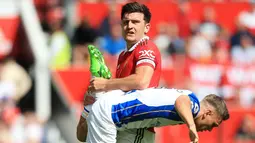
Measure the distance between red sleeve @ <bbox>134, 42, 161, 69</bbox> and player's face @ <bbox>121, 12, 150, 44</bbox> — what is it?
0.12 metres

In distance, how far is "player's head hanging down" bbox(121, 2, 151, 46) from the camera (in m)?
8.78

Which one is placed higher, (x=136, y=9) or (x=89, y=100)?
(x=136, y=9)

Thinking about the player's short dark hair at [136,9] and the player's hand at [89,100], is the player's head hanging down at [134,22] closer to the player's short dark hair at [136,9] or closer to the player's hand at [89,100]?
the player's short dark hair at [136,9]

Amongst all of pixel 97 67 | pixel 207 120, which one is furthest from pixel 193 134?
pixel 97 67

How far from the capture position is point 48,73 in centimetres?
1598

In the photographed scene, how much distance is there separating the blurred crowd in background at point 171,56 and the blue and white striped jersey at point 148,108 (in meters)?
6.85

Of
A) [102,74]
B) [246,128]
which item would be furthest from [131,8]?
[246,128]

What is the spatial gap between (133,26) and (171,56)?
9.69 m

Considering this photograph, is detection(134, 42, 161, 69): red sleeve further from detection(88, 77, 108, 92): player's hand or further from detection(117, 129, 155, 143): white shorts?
detection(117, 129, 155, 143): white shorts

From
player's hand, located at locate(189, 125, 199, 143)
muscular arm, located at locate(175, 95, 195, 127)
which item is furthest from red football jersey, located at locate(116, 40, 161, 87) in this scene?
player's hand, located at locate(189, 125, 199, 143)

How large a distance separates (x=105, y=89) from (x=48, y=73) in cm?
746

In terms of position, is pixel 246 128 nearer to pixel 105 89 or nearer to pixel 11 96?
pixel 11 96

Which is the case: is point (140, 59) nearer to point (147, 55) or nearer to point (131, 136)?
point (147, 55)

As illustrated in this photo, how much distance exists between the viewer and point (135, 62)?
8742 mm
